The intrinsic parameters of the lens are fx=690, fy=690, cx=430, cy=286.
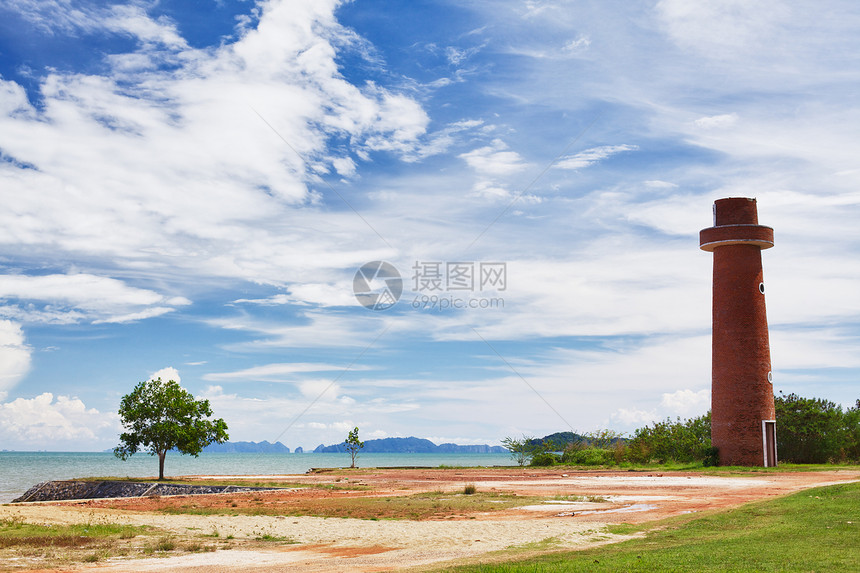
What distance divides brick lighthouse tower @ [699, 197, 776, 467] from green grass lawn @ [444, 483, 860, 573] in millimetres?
22147

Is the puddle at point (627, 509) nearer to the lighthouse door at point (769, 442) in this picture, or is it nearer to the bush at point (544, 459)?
the lighthouse door at point (769, 442)

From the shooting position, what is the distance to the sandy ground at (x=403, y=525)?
44.3ft

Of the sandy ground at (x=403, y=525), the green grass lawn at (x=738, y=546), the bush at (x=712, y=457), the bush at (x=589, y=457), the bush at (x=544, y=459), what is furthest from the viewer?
the bush at (x=544, y=459)

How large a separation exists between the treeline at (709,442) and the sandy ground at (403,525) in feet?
48.0

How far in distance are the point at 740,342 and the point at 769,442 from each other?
19.8 feet

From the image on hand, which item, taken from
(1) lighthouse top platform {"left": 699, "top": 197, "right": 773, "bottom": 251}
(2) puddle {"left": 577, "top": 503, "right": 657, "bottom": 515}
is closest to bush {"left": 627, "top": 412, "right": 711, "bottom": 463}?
(1) lighthouse top platform {"left": 699, "top": 197, "right": 773, "bottom": 251}

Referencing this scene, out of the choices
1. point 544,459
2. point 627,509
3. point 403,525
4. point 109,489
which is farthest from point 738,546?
point 544,459

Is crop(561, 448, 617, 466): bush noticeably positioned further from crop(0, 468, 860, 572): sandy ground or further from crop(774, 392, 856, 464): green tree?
crop(0, 468, 860, 572): sandy ground

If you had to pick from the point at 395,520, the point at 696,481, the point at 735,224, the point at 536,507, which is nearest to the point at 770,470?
the point at 696,481

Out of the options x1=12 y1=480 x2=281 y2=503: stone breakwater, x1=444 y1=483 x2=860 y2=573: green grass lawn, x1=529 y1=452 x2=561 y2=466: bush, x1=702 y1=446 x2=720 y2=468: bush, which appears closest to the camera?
x1=444 y1=483 x2=860 y2=573: green grass lawn

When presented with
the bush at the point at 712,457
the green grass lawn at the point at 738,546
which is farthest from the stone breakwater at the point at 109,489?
the bush at the point at 712,457

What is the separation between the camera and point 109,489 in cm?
3897

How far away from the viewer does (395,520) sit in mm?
20234

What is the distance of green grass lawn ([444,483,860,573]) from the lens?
1119cm
